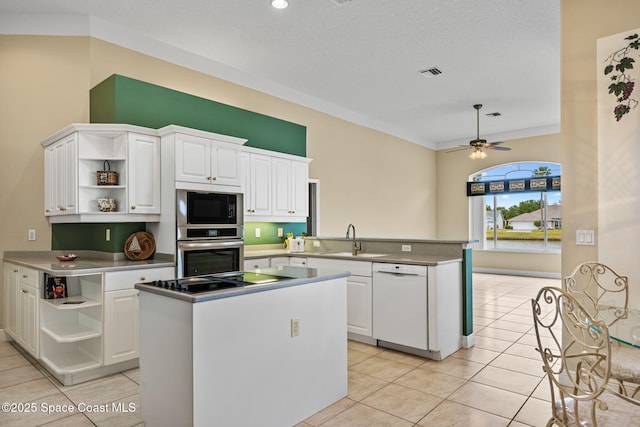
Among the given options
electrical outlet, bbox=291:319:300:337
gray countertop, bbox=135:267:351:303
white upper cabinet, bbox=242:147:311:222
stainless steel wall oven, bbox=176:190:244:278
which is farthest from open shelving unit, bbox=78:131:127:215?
electrical outlet, bbox=291:319:300:337

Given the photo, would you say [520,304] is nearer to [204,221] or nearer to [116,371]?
[204,221]

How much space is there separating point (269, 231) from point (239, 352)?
139 inches

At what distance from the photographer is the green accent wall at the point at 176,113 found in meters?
4.05

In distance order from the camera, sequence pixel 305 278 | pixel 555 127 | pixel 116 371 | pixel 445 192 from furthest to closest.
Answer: pixel 445 192 → pixel 555 127 → pixel 116 371 → pixel 305 278

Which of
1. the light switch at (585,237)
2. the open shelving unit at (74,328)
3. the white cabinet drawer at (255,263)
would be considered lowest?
the open shelving unit at (74,328)

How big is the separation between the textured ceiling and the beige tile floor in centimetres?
340

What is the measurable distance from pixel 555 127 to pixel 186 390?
30.2ft

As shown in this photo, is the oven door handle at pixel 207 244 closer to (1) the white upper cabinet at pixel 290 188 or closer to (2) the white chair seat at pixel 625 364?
(1) the white upper cabinet at pixel 290 188

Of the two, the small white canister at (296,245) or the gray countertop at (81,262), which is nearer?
the gray countertop at (81,262)

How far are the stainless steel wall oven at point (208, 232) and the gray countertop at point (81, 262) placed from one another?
193 mm

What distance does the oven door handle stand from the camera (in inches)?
150

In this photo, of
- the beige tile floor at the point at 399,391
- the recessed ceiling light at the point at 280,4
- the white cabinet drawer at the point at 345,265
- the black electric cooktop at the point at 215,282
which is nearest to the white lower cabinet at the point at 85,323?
the beige tile floor at the point at 399,391

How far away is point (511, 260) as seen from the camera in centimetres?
920

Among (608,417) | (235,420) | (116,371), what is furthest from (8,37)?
(608,417)
